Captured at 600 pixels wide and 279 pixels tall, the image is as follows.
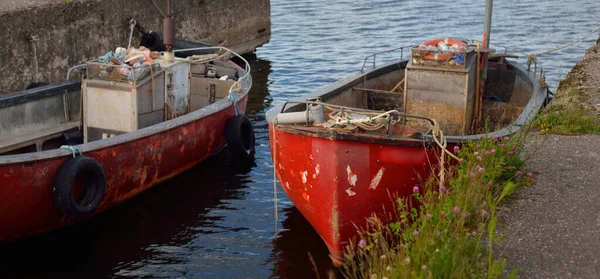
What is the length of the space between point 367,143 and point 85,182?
3.60 m

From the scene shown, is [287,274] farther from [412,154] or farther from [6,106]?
[6,106]

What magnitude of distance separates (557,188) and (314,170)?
7.98 feet

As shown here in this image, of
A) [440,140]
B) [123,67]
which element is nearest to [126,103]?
[123,67]

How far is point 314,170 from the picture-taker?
7.55m

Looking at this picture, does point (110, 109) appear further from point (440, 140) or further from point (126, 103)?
point (440, 140)

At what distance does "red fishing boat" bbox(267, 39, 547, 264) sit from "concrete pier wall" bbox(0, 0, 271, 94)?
21.0ft

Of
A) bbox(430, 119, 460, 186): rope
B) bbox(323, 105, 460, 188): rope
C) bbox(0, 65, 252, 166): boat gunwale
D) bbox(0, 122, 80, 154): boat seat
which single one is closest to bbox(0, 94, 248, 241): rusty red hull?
bbox(0, 65, 252, 166): boat gunwale

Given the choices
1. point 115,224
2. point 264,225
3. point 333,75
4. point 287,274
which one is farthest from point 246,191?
point 333,75

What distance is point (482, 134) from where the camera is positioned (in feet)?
25.5

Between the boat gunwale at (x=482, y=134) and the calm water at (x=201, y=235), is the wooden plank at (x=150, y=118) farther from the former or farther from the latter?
the boat gunwale at (x=482, y=134)

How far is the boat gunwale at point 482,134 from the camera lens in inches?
302

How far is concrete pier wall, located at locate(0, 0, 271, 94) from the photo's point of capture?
1280cm

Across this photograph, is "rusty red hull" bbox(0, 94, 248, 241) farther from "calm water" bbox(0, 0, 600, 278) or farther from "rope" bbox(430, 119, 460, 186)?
"rope" bbox(430, 119, 460, 186)

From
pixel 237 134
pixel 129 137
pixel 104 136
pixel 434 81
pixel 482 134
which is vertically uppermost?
pixel 434 81
